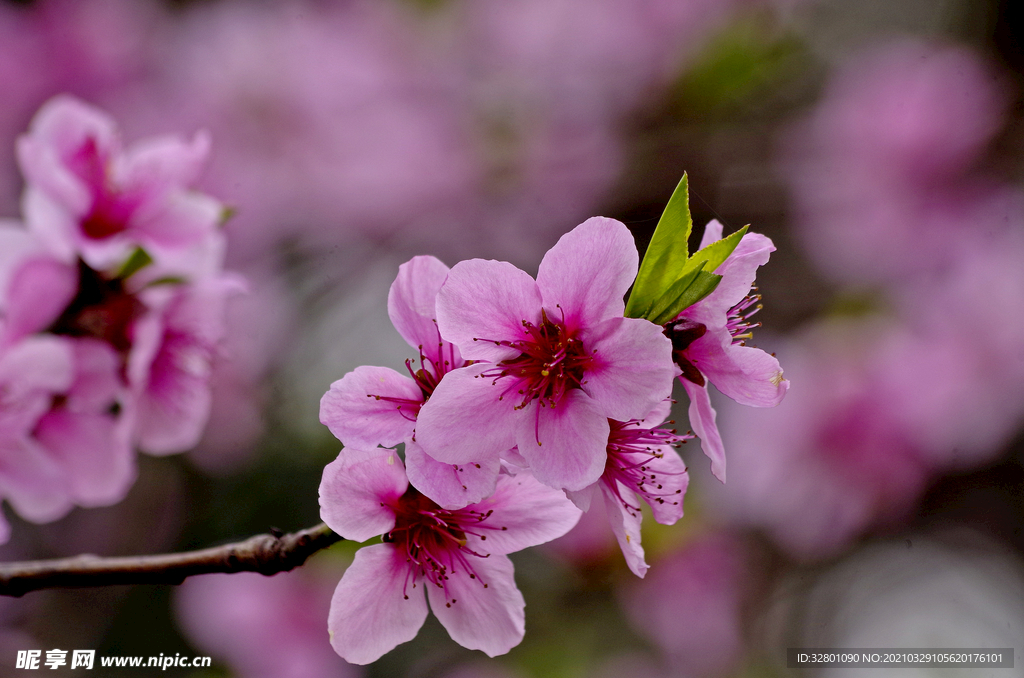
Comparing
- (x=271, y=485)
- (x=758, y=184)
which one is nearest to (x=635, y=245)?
(x=758, y=184)

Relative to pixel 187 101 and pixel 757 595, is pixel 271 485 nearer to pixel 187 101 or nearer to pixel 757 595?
pixel 187 101

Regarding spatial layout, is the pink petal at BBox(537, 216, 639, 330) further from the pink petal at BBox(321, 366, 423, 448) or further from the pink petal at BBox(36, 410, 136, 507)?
the pink petal at BBox(36, 410, 136, 507)

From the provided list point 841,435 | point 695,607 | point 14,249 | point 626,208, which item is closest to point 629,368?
point 14,249

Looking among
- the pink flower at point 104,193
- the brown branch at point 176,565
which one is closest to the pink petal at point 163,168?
the pink flower at point 104,193

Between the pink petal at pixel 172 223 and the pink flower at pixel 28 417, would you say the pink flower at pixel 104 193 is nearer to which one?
Answer: the pink petal at pixel 172 223

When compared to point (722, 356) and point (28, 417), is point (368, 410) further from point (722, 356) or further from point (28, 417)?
point (28, 417)

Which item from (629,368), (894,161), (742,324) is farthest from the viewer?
(894,161)
